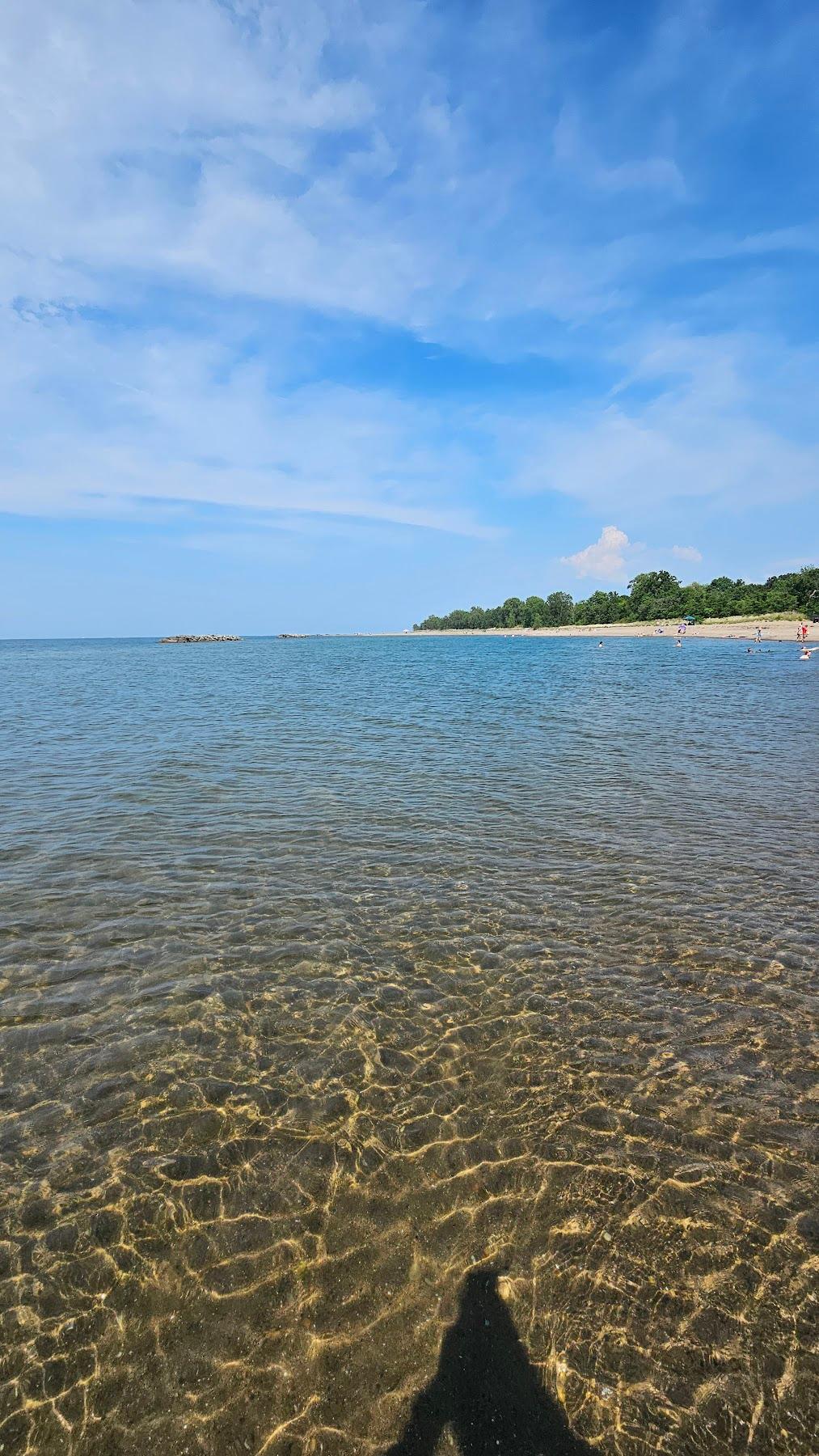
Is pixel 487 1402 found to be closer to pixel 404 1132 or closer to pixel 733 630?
pixel 404 1132

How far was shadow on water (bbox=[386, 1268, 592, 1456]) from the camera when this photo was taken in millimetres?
3846

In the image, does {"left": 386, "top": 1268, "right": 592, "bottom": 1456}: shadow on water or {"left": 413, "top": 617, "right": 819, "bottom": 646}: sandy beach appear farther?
{"left": 413, "top": 617, "right": 819, "bottom": 646}: sandy beach

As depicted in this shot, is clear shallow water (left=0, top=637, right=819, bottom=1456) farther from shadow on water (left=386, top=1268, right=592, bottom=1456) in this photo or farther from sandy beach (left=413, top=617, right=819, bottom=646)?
sandy beach (left=413, top=617, right=819, bottom=646)

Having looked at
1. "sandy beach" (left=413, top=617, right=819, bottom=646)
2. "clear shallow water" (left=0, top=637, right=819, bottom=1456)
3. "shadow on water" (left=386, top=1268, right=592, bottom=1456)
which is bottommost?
"shadow on water" (left=386, top=1268, right=592, bottom=1456)

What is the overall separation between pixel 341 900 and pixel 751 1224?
762 centimetres

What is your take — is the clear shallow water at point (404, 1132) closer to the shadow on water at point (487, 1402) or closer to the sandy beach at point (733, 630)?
the shadow on water at point (487, 1402)

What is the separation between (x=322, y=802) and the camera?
17.4m

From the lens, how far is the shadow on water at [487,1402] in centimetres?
385

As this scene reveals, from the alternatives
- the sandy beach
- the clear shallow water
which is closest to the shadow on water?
the clear shallow water

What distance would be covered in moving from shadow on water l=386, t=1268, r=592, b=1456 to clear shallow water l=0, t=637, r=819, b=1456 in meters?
0.02

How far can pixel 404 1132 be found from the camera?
619 centimetres

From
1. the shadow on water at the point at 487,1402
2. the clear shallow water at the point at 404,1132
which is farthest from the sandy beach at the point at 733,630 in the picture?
the shadow on water at the point at 487,1402

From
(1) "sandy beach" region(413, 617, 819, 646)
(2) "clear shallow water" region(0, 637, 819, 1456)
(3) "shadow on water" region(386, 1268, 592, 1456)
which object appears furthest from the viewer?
(1) "sandy beach" region(413, 617, 819, 646)

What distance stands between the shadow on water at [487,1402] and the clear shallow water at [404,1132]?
0.02m
